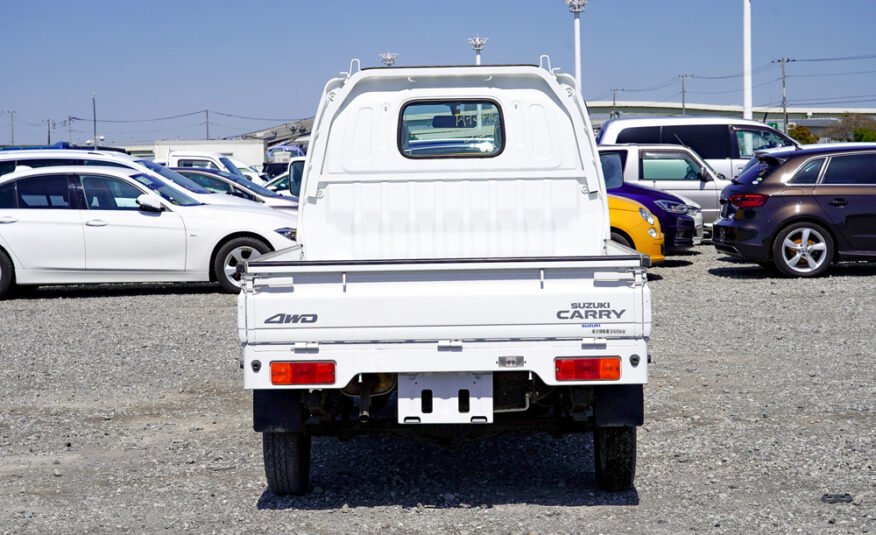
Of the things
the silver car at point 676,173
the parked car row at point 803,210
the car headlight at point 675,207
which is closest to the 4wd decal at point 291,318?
the parked car row at point 803,210

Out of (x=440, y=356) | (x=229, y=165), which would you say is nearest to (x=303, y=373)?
(x=440, y=356)

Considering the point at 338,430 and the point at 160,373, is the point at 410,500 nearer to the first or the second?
the point at 338,430

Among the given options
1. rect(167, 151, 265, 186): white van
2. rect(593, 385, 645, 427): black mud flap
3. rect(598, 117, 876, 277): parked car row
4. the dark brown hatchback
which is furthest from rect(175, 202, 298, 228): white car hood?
rect(167, 151, 265, 186): white van

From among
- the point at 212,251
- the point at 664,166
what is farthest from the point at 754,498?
the point at 664,166

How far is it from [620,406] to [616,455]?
1.24ft

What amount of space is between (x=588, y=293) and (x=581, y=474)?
4.77 ft

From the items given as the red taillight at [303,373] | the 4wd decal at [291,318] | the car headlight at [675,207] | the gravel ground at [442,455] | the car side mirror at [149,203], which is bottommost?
the gravel ground at [442,455]

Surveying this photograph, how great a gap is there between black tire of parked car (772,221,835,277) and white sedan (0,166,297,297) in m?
6.24

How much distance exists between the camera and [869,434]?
6.30m

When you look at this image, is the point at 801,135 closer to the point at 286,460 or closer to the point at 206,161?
the point at 206,161

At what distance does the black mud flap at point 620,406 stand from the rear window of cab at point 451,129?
212cm

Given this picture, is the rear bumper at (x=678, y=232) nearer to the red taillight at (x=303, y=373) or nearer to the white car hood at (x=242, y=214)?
the white car hood at (x=242, y=214)

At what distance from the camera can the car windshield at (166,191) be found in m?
13.0

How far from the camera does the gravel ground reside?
5.00m
